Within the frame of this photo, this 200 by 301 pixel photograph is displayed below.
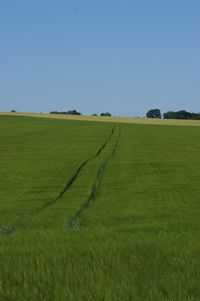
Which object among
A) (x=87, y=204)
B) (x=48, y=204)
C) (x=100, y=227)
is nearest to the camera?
(x=100, y=227)

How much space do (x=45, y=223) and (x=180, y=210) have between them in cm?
469

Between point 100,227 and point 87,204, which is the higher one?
point 100,227

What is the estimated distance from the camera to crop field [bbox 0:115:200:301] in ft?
21.1

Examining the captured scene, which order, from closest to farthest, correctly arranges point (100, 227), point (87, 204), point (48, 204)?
point (100, 227) < point (87, 204) < point (48, 204)

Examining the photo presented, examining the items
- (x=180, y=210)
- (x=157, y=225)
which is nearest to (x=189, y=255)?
(x=157, y=225)

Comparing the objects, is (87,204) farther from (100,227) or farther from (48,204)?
(100,227)

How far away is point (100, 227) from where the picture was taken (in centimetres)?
1187

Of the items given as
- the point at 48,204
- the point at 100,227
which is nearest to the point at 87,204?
the point at 48,204

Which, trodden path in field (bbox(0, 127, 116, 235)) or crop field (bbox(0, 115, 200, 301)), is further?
trodden path in field (bbox(0, 127, 116, 235))

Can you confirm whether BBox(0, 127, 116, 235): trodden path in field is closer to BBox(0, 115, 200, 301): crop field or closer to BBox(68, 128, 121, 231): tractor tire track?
BBox(0, 115, 200, 301): crop field

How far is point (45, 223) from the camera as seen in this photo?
653 inches

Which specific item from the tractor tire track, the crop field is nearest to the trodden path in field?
the crop field

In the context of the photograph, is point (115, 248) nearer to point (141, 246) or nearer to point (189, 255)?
point (141, 246)

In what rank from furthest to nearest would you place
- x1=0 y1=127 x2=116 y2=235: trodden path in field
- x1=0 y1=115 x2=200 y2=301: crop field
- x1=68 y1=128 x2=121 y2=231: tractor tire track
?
x1=68 y1=128 x2=121 y2=231: tractor tire track < x1=0 y1=127 x2=116 y2=235: trodden path in field < x1=0 y1=115 x2=200 y2=301: crop field
